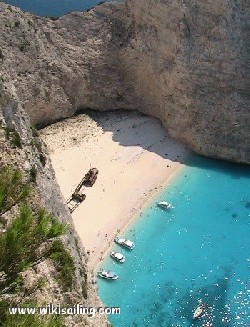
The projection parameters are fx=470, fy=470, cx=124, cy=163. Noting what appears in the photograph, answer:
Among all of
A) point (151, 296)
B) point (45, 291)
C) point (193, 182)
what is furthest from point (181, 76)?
point (45, 291)

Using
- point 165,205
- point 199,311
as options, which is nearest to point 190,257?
point 199,311

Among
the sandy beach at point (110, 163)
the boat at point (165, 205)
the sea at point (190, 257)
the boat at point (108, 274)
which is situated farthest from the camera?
the boat at point (165, 205)

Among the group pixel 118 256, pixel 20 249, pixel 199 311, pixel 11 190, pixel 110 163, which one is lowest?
pixel 199 311

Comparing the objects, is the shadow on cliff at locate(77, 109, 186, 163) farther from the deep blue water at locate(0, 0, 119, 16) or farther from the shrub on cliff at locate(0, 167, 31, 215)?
the shrub on cliff at locate(0, 167, 31, 215)

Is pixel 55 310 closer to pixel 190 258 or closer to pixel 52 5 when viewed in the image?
pixel 190 258

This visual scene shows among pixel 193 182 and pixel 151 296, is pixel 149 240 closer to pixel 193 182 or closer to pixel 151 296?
pixel 151 296

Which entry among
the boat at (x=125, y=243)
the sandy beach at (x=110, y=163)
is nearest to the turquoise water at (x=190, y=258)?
the boat at (x=125, y=243)

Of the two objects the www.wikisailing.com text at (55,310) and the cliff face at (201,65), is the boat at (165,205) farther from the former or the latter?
the www.wikisailing.com text at (55,310)

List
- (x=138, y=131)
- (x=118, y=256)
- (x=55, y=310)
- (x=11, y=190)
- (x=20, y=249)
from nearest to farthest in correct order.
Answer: (x=20, y=249)
(x=11, y=190)
(x=55, y=310)
(x=118, y=256)
(x=138, y=131)
